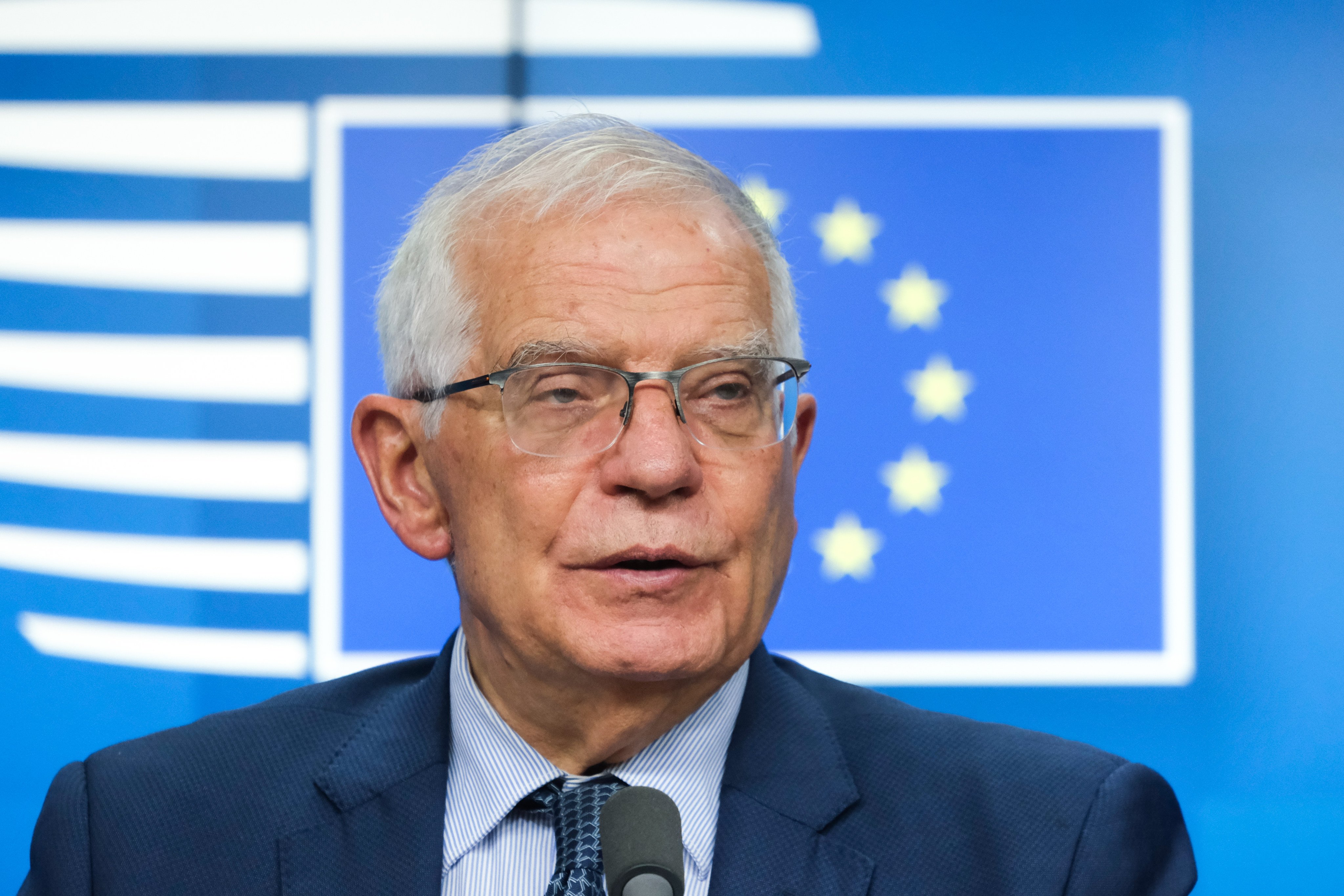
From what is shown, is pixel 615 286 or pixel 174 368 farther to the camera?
pixel 174 368

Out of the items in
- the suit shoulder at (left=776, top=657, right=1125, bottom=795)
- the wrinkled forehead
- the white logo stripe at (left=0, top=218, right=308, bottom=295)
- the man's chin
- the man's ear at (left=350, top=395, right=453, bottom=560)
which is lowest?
the suit shoulder at (left=776, top=657, right=1125, bottom=795)

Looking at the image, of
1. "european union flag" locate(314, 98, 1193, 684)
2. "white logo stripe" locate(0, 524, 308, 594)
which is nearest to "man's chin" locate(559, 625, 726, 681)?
"european union flag" locate(314, 98, 1193, 684)

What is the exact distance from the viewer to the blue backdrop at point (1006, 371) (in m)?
2.48

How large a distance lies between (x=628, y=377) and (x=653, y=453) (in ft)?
0.33

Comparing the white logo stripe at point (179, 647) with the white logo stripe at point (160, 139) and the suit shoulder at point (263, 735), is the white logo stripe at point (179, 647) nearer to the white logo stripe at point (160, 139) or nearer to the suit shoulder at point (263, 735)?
the suit shoulder at point (263, 735)

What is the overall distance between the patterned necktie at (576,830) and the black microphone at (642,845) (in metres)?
0.29

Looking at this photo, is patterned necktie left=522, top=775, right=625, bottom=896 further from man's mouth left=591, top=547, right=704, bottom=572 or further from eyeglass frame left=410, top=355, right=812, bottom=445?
eyeglass frame left=410, top=355, right=812, bottom=445

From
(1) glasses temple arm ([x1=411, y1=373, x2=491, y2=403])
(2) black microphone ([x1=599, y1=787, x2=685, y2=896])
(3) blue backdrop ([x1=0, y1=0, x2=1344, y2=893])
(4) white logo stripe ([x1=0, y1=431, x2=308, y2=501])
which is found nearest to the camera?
(2) black microphone ([x1=599, y1=787, x2=685, y2=896])

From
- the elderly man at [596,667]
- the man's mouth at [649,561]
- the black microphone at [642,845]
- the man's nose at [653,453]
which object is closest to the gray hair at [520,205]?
the elderly man at [596,667]

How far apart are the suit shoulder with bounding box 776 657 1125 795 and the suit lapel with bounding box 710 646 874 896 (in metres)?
0.04

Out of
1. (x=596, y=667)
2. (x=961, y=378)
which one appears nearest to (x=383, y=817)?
(x=596, y=667)

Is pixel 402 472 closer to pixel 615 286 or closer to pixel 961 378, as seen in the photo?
pixel 615 286

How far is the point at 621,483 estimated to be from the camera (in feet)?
4.30

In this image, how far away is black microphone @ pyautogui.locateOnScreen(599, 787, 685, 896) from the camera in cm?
91
